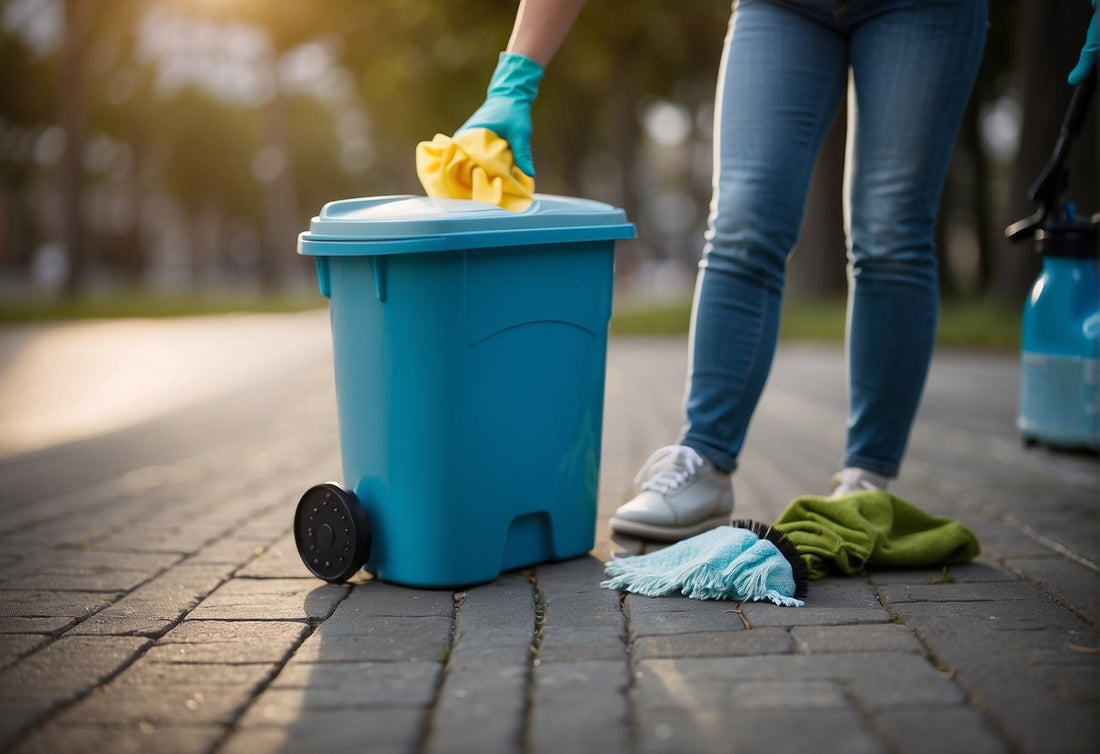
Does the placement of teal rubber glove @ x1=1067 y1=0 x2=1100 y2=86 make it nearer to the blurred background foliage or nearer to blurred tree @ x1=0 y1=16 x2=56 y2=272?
the blurred background foliage

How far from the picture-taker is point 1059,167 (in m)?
3.33

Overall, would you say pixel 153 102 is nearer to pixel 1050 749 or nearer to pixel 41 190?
pixel 41 190

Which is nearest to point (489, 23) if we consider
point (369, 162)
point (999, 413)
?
point (999, 413)

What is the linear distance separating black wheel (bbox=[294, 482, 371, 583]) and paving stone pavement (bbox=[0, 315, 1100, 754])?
57 mm

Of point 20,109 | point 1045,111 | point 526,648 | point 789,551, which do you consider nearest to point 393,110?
point 20,109

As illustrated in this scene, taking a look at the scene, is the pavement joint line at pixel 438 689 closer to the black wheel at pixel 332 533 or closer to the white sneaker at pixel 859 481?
the black wheel at pixel 332 533

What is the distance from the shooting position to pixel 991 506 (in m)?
3.48

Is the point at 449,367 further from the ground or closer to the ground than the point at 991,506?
further from the ground

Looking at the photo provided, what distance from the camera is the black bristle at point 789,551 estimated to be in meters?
2.45

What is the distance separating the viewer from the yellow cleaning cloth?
8.50 feet

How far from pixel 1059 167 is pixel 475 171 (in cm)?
183

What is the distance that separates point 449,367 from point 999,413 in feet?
14.0

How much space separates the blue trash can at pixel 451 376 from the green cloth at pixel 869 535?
23.4 inches

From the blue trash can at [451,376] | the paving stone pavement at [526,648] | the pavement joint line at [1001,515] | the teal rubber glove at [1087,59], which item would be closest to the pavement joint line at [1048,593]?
the paving stone pavement at [526,648]
